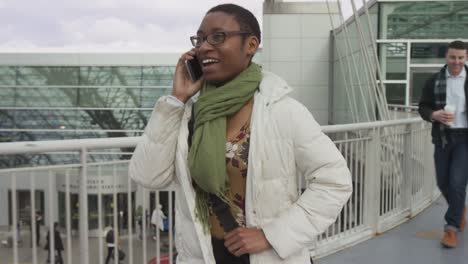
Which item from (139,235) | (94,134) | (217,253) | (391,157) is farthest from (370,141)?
(94,134)

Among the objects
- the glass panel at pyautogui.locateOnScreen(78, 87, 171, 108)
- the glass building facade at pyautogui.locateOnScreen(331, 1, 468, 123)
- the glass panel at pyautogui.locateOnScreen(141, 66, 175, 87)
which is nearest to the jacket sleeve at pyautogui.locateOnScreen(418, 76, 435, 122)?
the glass building facade at pyautogui.locateOnScreen(331, 1, 468, 123)

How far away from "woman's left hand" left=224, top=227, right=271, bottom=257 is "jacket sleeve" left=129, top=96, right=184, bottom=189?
364 mm

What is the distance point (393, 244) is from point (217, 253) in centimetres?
372

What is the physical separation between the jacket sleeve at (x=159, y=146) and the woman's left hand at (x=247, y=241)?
0.36m

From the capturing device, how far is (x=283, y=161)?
175 centimetres

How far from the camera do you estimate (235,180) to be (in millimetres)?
1796

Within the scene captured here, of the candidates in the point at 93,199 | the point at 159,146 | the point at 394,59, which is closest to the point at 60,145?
the point at 93,199

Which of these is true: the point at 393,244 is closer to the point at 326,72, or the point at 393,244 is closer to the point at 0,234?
the point at 0,234

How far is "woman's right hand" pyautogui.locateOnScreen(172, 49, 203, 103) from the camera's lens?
188 cm

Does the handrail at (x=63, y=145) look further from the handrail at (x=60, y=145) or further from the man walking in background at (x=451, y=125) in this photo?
the man walking in background at (x=451, y=125)

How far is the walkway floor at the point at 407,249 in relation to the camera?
4.62 meters

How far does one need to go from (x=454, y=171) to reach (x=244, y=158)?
141 inches

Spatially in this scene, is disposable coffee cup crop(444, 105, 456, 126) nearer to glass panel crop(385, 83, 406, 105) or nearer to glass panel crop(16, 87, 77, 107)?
glass panel crop(385, 83, 406, 105)

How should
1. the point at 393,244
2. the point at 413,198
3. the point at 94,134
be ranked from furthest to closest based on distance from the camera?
the point at 94,134 → the point at 413,198 → the point at 393,244
